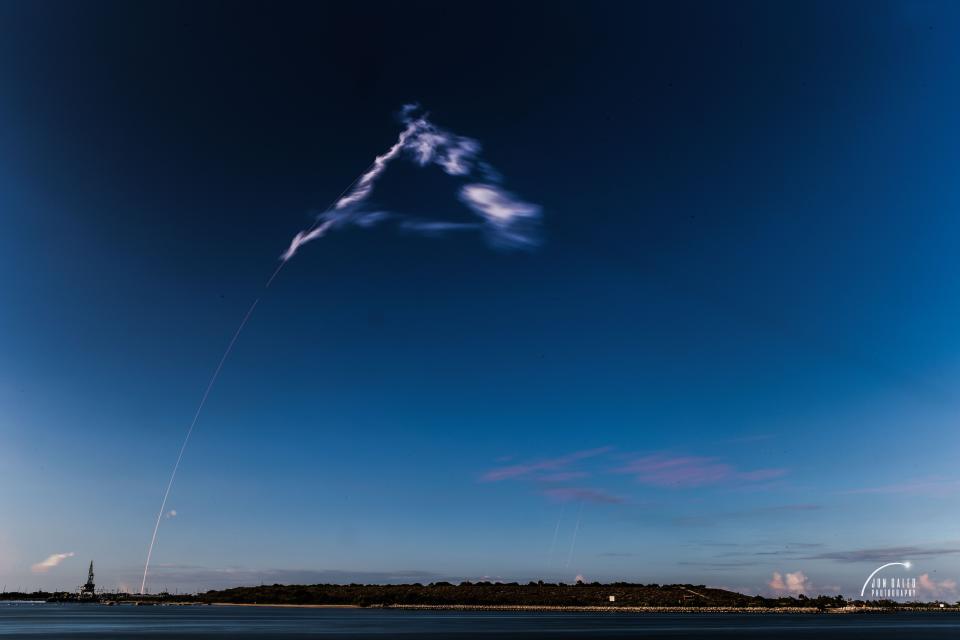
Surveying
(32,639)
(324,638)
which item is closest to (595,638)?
(324,638)

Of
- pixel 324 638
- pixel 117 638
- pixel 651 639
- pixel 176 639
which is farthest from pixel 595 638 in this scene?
pixel 117 638

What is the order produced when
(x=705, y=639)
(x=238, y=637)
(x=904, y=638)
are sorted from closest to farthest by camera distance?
(x=238, y=637) → (x=705, y=639) → (x=904, y=638)

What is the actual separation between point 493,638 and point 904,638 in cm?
6937

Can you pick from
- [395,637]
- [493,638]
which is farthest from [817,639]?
[395,637]

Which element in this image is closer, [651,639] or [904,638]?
[651,639]

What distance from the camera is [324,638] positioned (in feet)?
339

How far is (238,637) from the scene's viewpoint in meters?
101

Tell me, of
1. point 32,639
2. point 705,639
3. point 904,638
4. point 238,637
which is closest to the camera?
point 32,639

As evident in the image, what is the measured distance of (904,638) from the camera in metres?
117

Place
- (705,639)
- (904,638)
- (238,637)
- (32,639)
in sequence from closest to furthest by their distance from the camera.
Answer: (32,639), (238,637), (705,639), (904,638)

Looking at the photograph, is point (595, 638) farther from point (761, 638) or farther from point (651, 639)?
point (761, 638)

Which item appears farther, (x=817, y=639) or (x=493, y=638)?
(x=817, y=639)

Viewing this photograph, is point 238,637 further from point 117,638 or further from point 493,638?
point 493,638

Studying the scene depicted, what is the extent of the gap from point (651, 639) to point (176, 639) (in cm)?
6548
